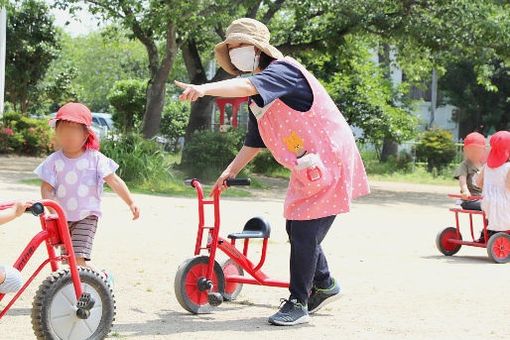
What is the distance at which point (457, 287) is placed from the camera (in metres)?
7.59

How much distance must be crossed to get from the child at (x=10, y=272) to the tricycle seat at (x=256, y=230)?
2028mm

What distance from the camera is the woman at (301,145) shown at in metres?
5.83

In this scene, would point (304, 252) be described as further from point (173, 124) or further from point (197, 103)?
point (173, 124)

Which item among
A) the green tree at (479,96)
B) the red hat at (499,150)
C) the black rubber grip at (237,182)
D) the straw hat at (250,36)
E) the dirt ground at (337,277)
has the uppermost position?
the green tree at (479,96)

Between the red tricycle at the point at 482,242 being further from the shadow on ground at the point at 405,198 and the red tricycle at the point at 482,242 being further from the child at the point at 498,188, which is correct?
the shadow on ground at the point at 405,198

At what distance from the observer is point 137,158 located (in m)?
17.5

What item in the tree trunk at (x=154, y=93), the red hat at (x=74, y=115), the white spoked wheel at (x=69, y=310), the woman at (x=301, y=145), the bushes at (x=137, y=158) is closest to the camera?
the white spoked wheel at (x=69, y=310)

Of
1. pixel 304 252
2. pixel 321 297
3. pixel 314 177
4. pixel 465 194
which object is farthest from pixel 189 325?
pixel 465 194

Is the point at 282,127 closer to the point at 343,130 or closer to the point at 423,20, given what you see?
the point at 343,130

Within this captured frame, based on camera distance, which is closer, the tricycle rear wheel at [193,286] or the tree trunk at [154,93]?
the tricycle rear wheel at [193,286]

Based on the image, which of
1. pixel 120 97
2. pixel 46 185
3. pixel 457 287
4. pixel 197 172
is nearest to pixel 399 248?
pixel 457 287

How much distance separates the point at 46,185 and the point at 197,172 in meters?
14.9

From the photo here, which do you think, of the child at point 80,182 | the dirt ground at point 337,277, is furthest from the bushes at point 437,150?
the child at point 80,182

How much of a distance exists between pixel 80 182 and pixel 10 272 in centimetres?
129
